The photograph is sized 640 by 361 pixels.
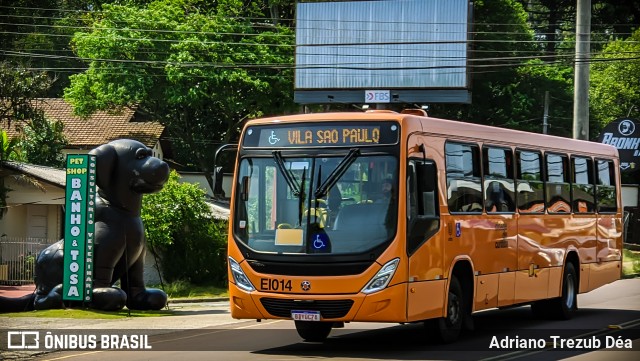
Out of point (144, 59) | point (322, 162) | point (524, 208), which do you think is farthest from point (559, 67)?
point (322, 162)

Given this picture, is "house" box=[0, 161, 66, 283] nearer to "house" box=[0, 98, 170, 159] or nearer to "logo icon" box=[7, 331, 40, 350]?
"house" box=[0, 98, 170, 159]

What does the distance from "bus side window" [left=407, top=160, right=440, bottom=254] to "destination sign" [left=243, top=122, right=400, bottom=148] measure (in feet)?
1.77

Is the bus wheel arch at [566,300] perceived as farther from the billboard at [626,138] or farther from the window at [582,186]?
the billboard at [626,138]

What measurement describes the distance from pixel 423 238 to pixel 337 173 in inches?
57.5

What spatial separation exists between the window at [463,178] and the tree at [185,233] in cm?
1668

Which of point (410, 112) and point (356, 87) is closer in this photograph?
point (410, 112)

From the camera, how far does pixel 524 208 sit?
1905cm

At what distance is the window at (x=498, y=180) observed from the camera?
1775 centimetres

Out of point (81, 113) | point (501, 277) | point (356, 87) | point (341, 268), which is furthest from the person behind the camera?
point (81, 113)

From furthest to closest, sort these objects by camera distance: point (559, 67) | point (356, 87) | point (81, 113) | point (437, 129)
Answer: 1. point (559, 67)
2. point (81, 113)
3. point (356, 87)
4. point (437, 129)

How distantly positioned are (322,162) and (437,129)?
194cm

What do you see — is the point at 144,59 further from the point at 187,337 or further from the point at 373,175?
the point at 373,175

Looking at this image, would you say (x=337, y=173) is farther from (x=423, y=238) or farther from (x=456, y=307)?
(x=456, y=307)

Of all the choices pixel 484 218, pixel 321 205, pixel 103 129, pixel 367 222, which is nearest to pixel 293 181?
pixel 321 205
